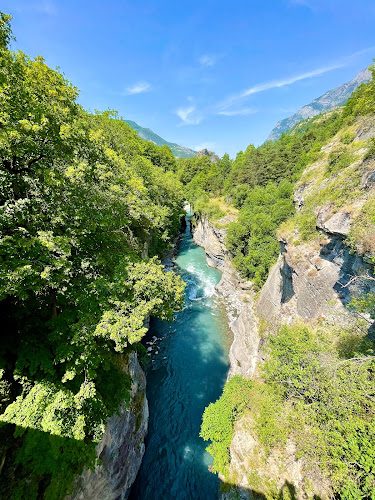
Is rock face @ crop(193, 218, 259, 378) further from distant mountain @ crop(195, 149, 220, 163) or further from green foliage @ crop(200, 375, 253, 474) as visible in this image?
distant mountain @ crop(195, 149, 220, 163)

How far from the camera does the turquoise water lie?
11.3 meters

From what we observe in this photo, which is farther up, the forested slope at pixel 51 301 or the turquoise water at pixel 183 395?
the forested slope at pixel 51 301

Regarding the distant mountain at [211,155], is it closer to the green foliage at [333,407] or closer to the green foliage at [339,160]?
the green foliage at [339,160]

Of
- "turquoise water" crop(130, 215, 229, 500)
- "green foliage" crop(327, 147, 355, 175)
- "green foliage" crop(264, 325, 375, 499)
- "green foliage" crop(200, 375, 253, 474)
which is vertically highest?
"green foliage" crop(327, 147, 355, 175)

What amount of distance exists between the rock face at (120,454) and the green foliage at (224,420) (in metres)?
3.79

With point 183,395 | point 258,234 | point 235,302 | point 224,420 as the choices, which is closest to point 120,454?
point 224,420

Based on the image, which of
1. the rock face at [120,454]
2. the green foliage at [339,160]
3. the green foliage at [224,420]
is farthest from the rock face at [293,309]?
the green foliage at [339,160]

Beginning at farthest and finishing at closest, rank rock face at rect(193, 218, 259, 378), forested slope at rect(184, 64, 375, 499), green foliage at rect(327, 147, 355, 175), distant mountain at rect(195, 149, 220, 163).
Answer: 1. distant mountain at rect(195, 149, 220, 163)
2. rock face at rect(193, 218, 259, 378)
3. green foliage at rect(327, 147, 355, 175)
4. forested slope at rect(184, 64, 375, 499)

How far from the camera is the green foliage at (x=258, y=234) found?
23.7 meters

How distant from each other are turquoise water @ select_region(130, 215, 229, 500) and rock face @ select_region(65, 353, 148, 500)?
1.28 meters

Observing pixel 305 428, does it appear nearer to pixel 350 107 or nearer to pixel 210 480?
pixel 210 480

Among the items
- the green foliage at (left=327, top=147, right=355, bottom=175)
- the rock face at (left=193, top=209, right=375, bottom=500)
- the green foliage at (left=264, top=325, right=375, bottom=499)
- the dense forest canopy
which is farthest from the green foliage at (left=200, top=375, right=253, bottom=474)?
the green foliage at (left=327, top=147, right=355, bottom=175)

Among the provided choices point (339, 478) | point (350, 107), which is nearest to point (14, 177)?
point (339, 478)

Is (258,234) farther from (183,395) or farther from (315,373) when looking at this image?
(183,395)
